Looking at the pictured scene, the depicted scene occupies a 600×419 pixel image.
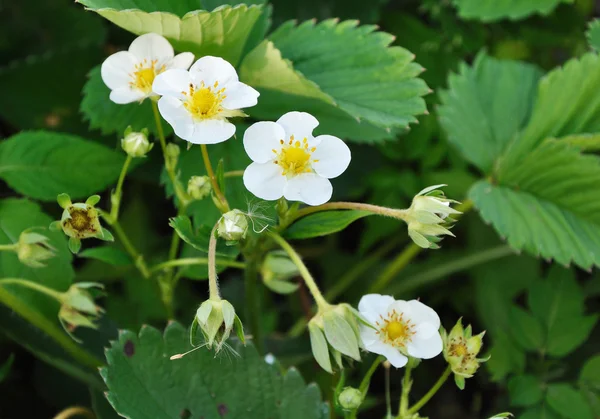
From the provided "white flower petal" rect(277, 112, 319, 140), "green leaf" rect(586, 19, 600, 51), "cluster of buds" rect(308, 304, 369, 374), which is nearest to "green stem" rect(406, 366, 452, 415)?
A: "cluster of buds" rect(308, 304, 369, 374)

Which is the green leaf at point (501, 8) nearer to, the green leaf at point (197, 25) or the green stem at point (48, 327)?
the green leaf at point (197, 25)

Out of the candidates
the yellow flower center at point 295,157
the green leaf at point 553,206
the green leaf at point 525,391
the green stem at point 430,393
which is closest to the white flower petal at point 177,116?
the yellow flower center at point 295,157

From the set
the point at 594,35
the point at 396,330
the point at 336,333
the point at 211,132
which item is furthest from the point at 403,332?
the point at 594,35

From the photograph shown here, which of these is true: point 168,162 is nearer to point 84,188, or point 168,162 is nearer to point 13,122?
point 84,188

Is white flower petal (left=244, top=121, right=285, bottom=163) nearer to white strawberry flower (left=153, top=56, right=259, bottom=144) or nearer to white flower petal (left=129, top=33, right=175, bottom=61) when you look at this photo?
white strawberry flower (left=153, top=56, right=259, bottom=144)

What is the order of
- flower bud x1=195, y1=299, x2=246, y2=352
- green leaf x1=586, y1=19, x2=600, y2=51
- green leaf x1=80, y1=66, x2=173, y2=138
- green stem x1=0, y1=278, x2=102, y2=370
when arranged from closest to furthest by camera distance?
flower bud x1=195, y1=299, x2=246, y2=352, green stem x1=0, y1=278, x2=102, y2=370, green leaf x1=80, y1=66, x2=173, y2=138, green leaf x1=586, y1=19, x2=600, y2=51

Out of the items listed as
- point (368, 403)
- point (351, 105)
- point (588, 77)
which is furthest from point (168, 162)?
point (588, 77)

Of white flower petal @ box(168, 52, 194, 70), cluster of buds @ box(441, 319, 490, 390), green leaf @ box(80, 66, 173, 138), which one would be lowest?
cluster of buds @ box(441, 319, 490, 390)
